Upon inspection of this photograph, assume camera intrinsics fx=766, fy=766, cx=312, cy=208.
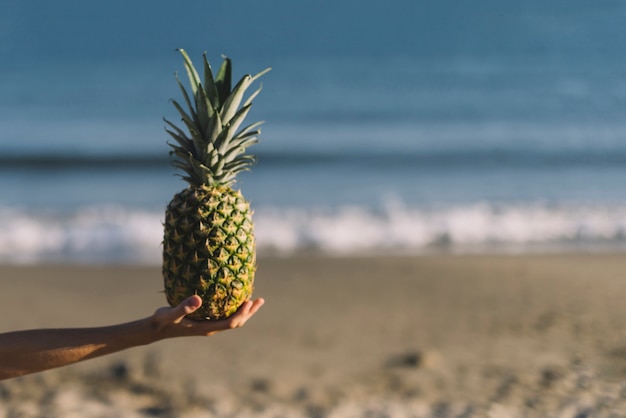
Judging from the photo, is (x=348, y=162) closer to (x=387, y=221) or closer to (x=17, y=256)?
(x=387, y=221)

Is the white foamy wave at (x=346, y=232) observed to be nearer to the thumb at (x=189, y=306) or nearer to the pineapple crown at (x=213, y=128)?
the pineapple crown at (x=213, y=128)

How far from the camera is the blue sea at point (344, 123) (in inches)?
442

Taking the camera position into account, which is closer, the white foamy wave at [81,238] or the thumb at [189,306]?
the thumb at [189,306]

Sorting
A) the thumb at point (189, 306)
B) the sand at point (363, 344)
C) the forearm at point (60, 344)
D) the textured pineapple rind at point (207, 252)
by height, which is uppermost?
the textured pineapple rind at point (207, 252)

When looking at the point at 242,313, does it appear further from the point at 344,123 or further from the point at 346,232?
the point at 344,123

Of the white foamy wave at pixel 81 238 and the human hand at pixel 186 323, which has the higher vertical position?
the white foamy wave at pixel 81 238

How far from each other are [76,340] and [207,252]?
0.61 m

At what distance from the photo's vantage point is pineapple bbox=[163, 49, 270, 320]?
308 cm

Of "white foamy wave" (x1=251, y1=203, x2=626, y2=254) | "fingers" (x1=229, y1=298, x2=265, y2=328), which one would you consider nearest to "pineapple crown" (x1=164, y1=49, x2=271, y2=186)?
"fingers" (x1=229, y1=298, x2=265, y2=328)

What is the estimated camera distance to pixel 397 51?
32125 millimetres

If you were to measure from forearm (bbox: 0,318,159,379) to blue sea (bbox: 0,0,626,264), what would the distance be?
2.13 meters

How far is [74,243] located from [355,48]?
24.2 meters

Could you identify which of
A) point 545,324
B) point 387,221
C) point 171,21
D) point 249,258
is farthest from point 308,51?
point 249,258

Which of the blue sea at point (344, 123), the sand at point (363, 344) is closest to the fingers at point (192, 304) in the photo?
the blue sea at point (344, 123)
